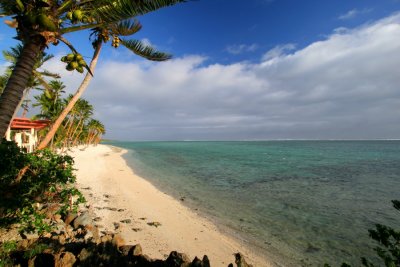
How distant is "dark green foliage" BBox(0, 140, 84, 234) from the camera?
609 cm

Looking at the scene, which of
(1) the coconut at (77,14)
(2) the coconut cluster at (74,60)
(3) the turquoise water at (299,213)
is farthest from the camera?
(3) the turquoise water at (299,213)

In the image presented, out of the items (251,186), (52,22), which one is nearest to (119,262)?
(52,22)

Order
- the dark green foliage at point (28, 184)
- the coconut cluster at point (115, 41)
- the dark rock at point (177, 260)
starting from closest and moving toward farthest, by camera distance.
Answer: the dark green foliage at point (28, 184), the dark rock at point (177, 260), the coconut cluster at point (115, 41)

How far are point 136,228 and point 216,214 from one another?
17.7 ft

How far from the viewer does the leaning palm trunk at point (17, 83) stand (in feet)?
13.2

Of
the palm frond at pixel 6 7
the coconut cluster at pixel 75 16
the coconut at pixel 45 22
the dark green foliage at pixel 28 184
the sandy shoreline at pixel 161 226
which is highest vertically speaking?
the palm frond at pixel 6 7

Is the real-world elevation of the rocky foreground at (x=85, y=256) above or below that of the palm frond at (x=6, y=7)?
below

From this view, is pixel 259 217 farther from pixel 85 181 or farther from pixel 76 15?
pixel 85 181

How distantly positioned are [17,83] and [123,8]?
2470 millimetres

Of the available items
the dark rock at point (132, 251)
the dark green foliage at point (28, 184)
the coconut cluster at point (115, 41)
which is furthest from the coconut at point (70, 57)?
the dark rock at point (132, 251)

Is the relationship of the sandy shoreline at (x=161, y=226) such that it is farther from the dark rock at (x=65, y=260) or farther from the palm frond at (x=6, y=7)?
the palm frond at (x=6, y=7)

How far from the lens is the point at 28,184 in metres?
6.38

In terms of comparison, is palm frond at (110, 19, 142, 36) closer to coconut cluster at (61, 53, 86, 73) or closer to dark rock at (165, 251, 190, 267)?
coconut cluster at (61, 53, 86, 73)

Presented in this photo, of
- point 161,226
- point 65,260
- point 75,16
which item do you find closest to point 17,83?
point 75,16
